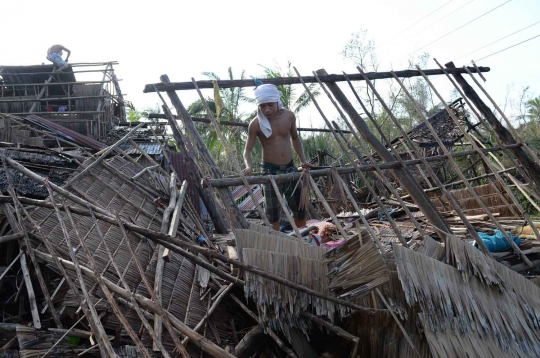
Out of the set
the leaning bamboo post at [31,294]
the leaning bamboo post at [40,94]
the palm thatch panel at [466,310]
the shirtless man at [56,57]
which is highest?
the shirtless man at [56,57]

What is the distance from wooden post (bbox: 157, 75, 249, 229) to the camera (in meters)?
3.51

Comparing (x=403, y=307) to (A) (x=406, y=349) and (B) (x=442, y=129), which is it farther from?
(B) (x=442, y=129)

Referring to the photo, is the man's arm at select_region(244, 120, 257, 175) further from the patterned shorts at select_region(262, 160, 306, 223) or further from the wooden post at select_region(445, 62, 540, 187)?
the wooden post at select_region(445, 62, 540, 187)

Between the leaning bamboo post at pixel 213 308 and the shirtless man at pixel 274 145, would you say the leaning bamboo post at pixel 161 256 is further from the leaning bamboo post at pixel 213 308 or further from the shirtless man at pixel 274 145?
the shirtless man at pixel 274 145

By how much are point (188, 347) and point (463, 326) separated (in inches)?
58.9

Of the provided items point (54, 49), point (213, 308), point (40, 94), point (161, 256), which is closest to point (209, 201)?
point (161, 256)

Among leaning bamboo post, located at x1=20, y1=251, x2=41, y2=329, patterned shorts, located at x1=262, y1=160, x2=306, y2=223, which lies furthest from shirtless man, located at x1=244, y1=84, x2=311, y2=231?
leaning bamboo post, located at x1=20, y1=251, x2=41, y2=329

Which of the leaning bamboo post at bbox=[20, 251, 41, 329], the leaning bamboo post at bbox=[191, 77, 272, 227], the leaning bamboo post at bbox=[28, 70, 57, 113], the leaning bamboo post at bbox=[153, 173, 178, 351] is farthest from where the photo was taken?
the leaning bamboo post at bbox=[28, 70, 57, 113]

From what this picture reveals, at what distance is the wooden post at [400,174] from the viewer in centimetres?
400

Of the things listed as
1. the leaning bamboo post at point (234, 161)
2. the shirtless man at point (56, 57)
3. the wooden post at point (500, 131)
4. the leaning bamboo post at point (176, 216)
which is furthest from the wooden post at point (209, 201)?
the shirtless man at point (56, 57)

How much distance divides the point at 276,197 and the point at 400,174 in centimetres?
112

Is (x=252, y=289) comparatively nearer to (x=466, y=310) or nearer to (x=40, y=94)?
(x=466, y=310)

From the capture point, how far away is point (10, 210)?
3383 mm

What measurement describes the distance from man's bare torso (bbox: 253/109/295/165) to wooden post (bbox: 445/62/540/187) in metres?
1.99
